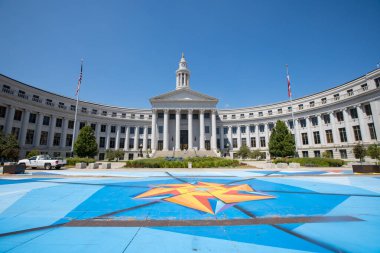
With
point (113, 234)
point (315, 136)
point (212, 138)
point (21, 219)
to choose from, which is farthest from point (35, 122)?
point (315, 136)

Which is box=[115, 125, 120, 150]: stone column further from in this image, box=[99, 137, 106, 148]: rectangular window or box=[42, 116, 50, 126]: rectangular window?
box=[42, 116, 50, 126]: rectangular window

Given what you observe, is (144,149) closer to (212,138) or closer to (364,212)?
(212,138)

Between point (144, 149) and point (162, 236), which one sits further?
point (144, 149)

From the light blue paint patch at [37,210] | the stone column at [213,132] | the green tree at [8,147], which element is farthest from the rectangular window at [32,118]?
the light blue paint patch at [37,210]

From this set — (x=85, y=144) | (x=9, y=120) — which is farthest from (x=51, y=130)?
(x=85, y=144)

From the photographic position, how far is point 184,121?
5891 centimetres

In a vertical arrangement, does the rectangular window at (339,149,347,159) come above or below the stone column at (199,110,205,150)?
below

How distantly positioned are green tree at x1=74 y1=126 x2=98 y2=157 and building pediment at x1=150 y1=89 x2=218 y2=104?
23.7 meters

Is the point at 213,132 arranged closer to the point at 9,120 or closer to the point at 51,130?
the point at 51,130

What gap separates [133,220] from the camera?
17.1ft

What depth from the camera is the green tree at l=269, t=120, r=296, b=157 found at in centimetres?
3478

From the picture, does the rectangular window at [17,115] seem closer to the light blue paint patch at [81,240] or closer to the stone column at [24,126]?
the stone column at [24,126]

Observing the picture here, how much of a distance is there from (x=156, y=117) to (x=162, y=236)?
2059 inches

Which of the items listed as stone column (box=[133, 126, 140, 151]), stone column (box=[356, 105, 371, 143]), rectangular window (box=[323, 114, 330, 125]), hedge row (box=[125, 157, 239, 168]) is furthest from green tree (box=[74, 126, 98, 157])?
rectangular window (box=[323, 114, 330, 125])
